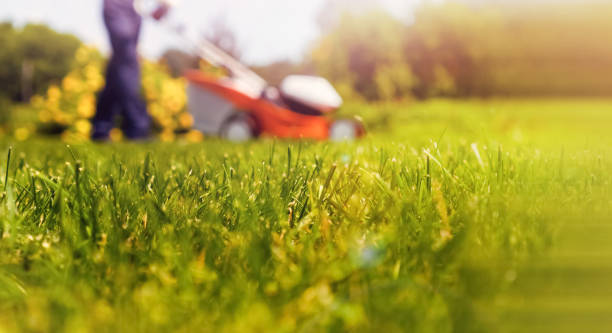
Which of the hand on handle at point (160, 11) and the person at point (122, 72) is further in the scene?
the hand on handle at point (160, 11)

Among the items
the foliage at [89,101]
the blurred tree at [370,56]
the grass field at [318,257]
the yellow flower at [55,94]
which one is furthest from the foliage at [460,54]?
the grass field at [318,257]

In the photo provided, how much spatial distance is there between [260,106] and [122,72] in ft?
5.84

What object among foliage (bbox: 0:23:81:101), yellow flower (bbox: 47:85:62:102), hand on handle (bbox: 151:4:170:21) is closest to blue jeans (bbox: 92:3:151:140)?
hand on handle (bbox: 151:4:170:21)

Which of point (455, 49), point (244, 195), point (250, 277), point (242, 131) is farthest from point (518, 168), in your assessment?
point (455, 49)

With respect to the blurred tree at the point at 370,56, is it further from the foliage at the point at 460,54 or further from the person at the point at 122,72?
the person at the point at 122,72

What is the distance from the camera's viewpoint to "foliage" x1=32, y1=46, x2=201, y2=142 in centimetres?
788

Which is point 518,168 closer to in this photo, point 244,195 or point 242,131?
point 244,195

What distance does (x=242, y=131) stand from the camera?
252 inches

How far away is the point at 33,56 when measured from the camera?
1734 centimetres

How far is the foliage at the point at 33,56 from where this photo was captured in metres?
16.7

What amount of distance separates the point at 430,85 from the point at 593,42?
19.1 feet

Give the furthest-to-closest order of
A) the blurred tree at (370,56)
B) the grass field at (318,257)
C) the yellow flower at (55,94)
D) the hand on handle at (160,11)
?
the blurred tree at (370,56), the yellow flower at (55,94), the hand on handle at (160,11), the grass field at (318,257)

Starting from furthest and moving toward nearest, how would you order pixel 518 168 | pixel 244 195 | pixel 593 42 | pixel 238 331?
1. pixel 593 42
2. pixel 518 168
3. pixel 244 195
4. pixel 238 331

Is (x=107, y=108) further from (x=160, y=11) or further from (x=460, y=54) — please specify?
(x=460, y=54)
